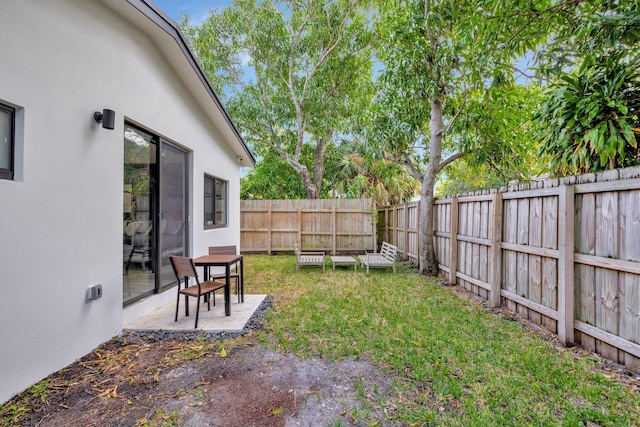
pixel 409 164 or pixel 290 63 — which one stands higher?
pixel 290 63

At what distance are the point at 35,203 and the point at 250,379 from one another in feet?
8.41


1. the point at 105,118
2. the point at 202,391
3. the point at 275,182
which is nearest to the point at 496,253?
the point at 202,391

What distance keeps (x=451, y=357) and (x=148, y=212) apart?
4559 millimetres

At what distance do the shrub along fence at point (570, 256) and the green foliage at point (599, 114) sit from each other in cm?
57

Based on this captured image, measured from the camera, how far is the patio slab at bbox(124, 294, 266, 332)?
12.5 feet

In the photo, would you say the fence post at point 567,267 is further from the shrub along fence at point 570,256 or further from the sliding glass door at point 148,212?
the sliding glass door at point 148,212

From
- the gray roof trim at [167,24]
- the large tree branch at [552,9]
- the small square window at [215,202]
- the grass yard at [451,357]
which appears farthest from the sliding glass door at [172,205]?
the large tree branch at [552,9]

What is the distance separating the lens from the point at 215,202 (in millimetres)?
7379

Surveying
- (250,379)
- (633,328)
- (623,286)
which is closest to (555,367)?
(633,328)

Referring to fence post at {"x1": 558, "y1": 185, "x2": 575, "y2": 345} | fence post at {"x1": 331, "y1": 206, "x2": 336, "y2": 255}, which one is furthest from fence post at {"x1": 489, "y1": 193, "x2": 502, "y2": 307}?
fence post at {"x1": 331, "y1": 206, "x2": 336, "y2": 255}

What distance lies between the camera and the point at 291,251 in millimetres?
11102

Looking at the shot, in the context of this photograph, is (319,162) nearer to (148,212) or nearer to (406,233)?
(406,233)

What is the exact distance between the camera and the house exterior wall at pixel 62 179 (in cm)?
243

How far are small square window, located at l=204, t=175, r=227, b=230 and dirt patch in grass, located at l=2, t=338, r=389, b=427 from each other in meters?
3.82
